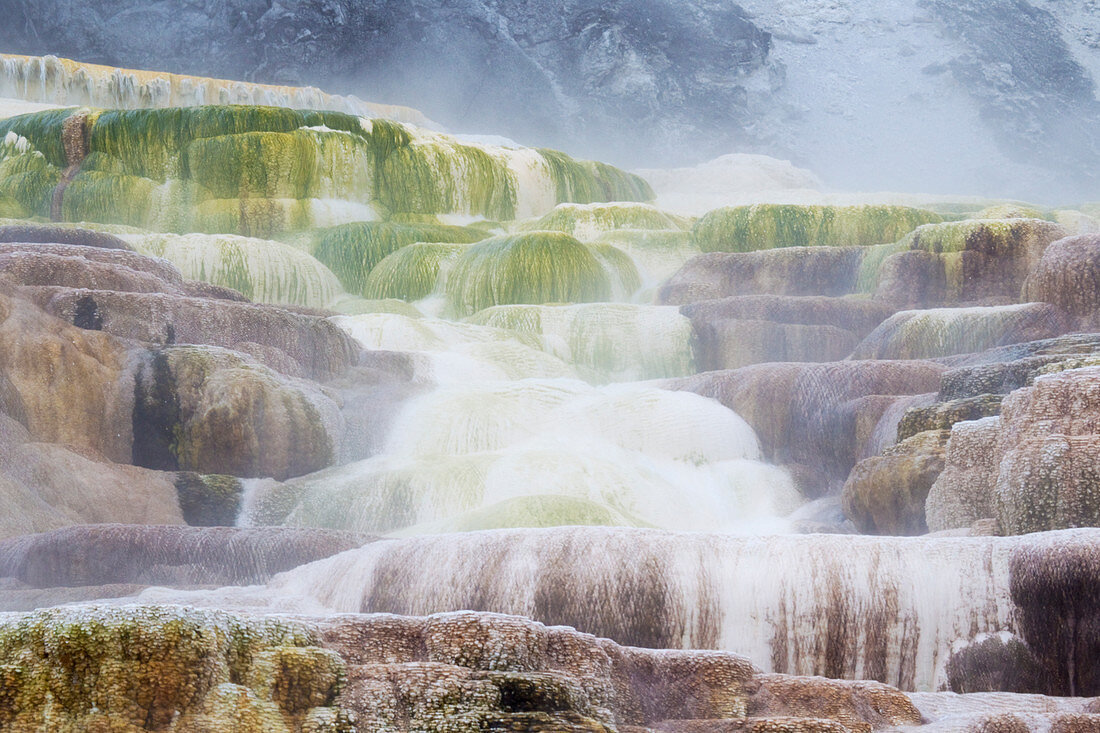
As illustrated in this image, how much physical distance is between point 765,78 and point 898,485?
74.6 ft

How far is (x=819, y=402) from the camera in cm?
831

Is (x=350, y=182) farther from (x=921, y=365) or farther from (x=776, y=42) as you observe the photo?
(x=776, y=42)

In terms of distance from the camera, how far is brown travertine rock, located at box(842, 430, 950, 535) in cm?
646

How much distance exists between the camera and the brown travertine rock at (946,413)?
6750 mm

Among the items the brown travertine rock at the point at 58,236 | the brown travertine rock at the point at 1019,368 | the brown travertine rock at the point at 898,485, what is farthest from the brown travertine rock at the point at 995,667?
the brown travertine rock at the point at 58,236

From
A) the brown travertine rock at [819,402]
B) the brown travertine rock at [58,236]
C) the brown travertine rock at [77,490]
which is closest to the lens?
the brown travertine rock at [77,490]

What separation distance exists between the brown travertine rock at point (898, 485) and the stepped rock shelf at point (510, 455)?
0.07 feet

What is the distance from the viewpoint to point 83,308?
7742 mm

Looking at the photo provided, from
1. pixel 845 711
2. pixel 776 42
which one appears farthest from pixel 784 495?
pixel 776 42

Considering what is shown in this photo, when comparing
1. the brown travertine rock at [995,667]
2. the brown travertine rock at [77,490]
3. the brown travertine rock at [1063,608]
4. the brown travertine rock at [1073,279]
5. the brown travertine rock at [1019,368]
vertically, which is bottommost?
the brown travertine rock at [995,667]

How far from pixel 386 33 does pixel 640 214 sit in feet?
42.3

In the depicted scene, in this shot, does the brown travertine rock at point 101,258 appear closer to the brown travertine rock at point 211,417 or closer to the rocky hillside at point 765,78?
the brown travertine rock at point 211,417

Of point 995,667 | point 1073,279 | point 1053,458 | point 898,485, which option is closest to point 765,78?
point 1073,279

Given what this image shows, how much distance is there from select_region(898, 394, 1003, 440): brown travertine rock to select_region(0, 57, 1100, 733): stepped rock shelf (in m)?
0.02
